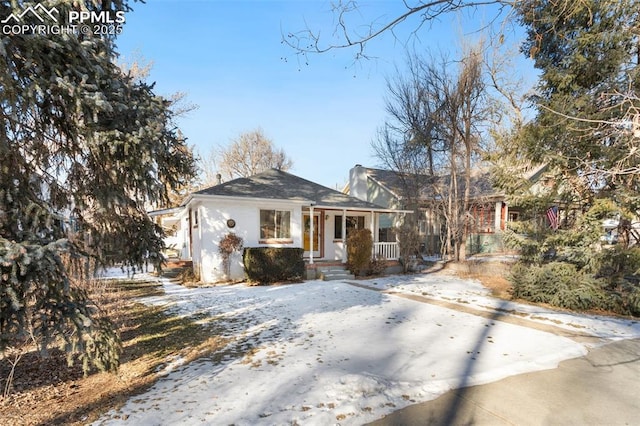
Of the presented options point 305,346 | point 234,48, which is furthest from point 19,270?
point 234,48

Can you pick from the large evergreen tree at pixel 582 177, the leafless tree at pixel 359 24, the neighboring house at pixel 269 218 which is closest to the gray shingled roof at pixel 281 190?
the neighboring house at pixel 269 218

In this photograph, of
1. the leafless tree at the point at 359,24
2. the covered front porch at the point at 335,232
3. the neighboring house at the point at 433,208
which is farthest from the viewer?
the neighboring house at the point at 433,208

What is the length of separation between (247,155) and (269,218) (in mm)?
21609

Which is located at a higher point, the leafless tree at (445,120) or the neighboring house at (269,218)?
the leafless tree at (445,120)

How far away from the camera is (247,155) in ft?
106

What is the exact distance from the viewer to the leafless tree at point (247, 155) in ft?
106

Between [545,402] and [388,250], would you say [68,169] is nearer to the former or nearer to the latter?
[545,402]

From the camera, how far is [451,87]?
47.6 feet

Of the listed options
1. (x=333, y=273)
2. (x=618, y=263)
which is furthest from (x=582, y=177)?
(x=333, y=273)

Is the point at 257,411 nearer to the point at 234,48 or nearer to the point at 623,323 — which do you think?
the point at 623,323

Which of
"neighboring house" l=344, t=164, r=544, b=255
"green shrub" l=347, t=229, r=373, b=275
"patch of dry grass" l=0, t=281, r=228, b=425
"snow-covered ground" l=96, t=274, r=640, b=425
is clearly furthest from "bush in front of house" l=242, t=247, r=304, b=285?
"neighboring house" l=344, t=164, r=544, b=255

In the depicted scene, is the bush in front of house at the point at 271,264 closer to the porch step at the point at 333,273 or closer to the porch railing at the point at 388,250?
the porch step at the point at 333,273

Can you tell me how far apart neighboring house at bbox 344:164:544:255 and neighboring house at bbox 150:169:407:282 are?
178 inches

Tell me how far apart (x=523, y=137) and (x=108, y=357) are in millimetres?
9802
